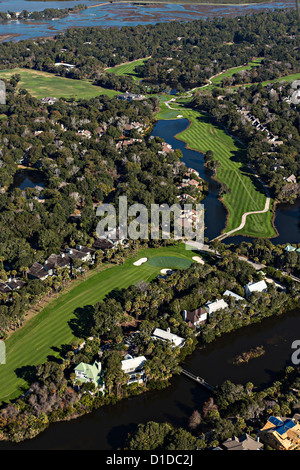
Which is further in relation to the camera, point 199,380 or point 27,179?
point 27,179

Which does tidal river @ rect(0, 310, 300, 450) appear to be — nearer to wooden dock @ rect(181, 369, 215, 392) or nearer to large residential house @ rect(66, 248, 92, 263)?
wooden dock @ rect(181, 369, 215, 392)

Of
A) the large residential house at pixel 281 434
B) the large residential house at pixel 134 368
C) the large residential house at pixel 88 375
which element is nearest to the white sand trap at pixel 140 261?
the large residential house at pixel 134 368

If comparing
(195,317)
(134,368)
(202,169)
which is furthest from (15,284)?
(202,169)

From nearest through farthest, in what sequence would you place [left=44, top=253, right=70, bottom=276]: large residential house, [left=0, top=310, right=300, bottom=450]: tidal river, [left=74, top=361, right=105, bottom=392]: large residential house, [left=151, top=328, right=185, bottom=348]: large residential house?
[left=0, top=310, right=300, bottom=450]: tidal river → [left=74, top=361, right=105, bottom=392]: large residential house → [left=151, top=328, right=185, bottom=348]: large residential house → [left=44, top=253, right=70, bottom=276]: large residential house

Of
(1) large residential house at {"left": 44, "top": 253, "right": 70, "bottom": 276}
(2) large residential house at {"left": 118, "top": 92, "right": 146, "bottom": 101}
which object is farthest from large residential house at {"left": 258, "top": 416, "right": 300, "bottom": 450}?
(2) large residential house at {"left": 118, "top": 92, "right": 146, "bottom": 101}

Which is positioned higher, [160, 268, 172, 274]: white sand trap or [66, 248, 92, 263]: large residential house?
[66, 248, 92, 263]: large residential house

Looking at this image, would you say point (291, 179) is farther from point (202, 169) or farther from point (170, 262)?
point (170, 262)
